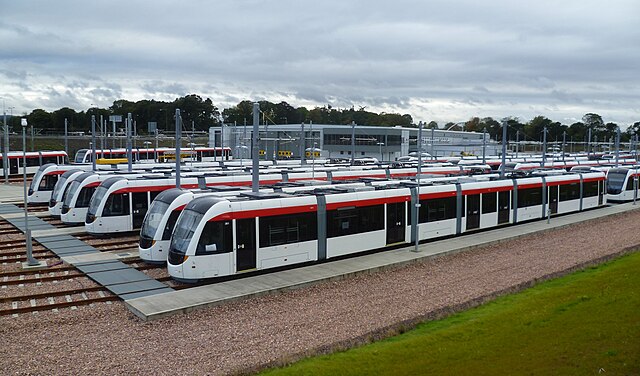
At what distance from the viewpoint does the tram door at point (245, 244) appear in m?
18.7

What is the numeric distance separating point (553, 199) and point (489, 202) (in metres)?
7.20

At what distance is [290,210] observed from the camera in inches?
791

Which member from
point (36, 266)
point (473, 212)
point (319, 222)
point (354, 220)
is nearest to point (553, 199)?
point (473, 212)

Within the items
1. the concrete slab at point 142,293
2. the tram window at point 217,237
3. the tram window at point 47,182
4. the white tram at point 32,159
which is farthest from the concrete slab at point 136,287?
the white tram at point 32,159

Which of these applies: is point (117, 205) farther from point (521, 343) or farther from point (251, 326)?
point (521, 343)

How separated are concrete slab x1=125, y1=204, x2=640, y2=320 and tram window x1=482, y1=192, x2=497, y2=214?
3.90 feet

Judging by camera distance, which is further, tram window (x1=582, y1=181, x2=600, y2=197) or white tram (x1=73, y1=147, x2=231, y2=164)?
white tram (x1=73, y1=147, x2=231, y2=164)

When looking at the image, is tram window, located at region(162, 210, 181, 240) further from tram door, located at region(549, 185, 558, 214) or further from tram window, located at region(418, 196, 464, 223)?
tram door, located at region(549, 185, 558, 214)

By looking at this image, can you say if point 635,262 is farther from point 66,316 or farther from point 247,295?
point 66,316

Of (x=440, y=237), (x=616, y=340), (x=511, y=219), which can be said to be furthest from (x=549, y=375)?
(x=511, y=219)

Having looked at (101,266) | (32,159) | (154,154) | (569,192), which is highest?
(154,154)

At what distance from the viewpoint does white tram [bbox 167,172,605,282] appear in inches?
719

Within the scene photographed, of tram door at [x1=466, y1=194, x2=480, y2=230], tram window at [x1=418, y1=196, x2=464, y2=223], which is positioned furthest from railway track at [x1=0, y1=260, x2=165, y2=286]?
tram door at [x1=466, y1=194, x2=480, y2=230]

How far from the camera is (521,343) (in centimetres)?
1205
